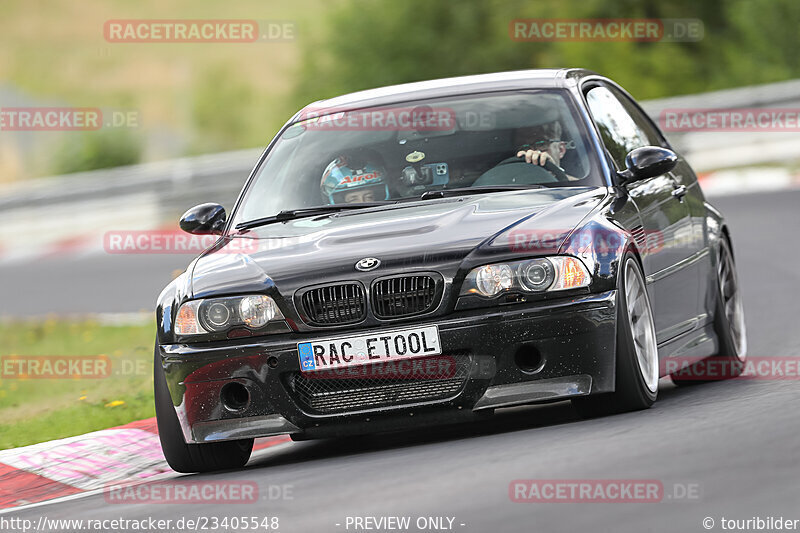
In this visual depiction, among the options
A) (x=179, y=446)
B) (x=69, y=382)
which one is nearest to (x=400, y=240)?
(x=179, y=446)

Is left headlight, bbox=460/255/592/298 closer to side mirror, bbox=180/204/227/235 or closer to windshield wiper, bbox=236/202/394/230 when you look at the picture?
windshield wiper, bbox=236/202/394/230

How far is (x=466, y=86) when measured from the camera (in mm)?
7980

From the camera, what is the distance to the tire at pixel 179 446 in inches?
268

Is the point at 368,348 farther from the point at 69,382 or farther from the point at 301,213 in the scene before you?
the point at 69,382

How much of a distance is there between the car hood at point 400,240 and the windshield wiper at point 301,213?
196 mm

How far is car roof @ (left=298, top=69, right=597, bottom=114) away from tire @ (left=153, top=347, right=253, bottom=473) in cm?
198

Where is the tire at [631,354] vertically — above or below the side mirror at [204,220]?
below

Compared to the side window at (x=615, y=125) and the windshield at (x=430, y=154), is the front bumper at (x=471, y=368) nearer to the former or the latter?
the windshield at (x=430, y=154)

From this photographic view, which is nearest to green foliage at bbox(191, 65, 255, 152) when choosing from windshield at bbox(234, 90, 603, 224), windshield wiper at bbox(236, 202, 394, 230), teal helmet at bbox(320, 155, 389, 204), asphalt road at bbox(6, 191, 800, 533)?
windshield at bbox(234, 90, 603, 224)

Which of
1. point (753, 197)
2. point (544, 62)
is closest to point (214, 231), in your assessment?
point (753, 197)

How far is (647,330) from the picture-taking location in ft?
22.7

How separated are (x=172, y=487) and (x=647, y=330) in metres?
2.16

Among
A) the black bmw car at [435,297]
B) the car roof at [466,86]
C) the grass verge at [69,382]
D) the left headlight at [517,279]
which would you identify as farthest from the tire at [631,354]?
the grass verge at [69,382]

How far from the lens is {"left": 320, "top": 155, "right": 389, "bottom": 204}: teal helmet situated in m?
7.53
